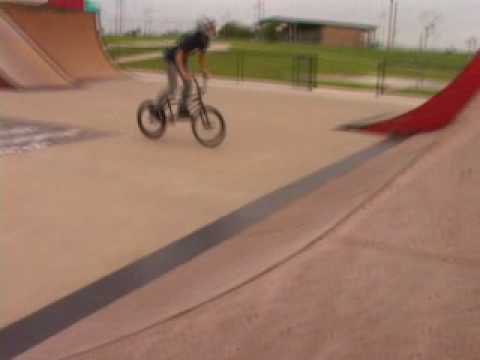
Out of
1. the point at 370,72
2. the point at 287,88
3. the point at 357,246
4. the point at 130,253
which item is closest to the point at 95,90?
the point at 287,88

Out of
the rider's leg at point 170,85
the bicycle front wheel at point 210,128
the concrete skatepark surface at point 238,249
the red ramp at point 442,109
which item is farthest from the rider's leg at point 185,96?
the red ramp at point 442,109

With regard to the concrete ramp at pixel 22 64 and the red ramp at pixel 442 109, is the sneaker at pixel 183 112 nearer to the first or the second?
the red ramp at pixel 442 109

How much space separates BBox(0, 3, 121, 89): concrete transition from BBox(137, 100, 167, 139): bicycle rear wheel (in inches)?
323

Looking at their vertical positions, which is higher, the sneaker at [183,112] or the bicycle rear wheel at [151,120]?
the sneaker at [183,112]

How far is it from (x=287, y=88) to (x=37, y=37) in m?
8.54

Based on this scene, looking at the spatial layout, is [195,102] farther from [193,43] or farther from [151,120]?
[151,120]

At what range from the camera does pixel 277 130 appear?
34.8 feet

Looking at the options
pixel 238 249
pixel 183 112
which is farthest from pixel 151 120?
pixel 238 249

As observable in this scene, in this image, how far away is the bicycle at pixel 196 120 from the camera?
8.45 metres

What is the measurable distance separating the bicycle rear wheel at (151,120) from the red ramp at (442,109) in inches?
159

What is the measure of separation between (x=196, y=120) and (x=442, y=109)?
13.9ft

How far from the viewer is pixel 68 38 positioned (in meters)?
20.1

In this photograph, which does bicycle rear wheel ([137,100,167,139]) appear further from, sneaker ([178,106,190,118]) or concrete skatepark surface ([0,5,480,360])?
sneaker ([178,106,190,118])

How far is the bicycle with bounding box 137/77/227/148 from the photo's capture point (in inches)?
332
